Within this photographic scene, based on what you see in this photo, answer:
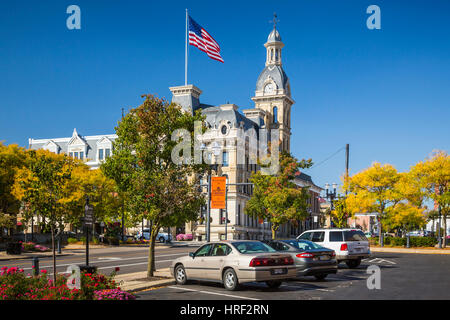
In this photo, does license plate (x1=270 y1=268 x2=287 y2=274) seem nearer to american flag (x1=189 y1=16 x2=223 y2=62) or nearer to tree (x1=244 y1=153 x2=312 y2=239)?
tree (x1=244 y1=153 x2=312 y2=239)

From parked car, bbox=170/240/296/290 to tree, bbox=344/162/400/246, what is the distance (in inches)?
1490

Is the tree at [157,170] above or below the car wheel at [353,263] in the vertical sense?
above

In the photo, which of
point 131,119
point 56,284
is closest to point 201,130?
point 131,119

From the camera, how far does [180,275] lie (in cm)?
1752

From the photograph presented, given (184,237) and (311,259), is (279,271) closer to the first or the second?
(311,259)

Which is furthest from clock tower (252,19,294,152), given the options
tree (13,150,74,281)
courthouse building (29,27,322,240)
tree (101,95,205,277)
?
tree (13,150,74,281)

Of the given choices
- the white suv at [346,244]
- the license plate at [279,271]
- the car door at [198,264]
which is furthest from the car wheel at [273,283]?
the white suv at [346,244]

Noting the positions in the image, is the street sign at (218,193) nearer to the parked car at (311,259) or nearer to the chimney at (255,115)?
the parked car at (311,259)

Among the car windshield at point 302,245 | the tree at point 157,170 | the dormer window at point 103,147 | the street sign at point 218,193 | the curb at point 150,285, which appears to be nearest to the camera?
the curb at point 150,285

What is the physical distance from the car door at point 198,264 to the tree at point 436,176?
37.7 m

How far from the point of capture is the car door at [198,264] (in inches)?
653

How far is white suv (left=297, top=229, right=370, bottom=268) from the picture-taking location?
24016 millimetres

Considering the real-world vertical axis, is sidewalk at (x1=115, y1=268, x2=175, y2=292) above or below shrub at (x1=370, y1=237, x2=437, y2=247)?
above

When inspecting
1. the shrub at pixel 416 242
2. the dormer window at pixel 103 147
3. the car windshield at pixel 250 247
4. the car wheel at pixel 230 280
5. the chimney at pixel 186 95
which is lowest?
the shrub at pixel 416 242
